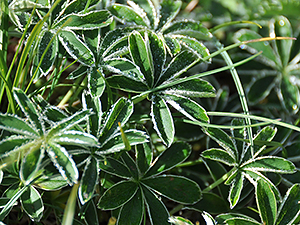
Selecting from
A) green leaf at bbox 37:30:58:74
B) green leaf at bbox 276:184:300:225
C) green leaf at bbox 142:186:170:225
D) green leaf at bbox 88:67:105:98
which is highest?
green leaf at bbox 37:30:58:74

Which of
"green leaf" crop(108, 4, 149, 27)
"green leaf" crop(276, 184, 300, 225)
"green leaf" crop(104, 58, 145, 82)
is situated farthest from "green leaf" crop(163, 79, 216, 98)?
"green leaf" crop(276, 184, 300, 225)

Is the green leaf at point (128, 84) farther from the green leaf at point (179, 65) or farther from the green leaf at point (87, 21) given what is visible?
the green leaf at point (87, 21)

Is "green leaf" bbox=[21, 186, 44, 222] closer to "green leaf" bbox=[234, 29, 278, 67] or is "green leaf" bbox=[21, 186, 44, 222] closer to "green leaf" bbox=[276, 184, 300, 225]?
"green leaf" bbox=[276, 184, 300, 225]

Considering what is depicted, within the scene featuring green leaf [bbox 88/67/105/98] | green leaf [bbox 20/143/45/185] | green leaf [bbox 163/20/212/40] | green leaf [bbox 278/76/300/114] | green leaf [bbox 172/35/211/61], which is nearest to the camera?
green leaf [bbox 20/143/45/185]

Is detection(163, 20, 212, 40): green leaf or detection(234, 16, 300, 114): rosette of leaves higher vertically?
detection(163, 20, 212, 40): green leaf

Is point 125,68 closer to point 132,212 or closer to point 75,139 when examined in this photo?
point 75,139

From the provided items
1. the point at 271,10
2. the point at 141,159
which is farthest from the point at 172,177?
the point at 271,10

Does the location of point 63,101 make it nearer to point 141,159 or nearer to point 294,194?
point 141,159
